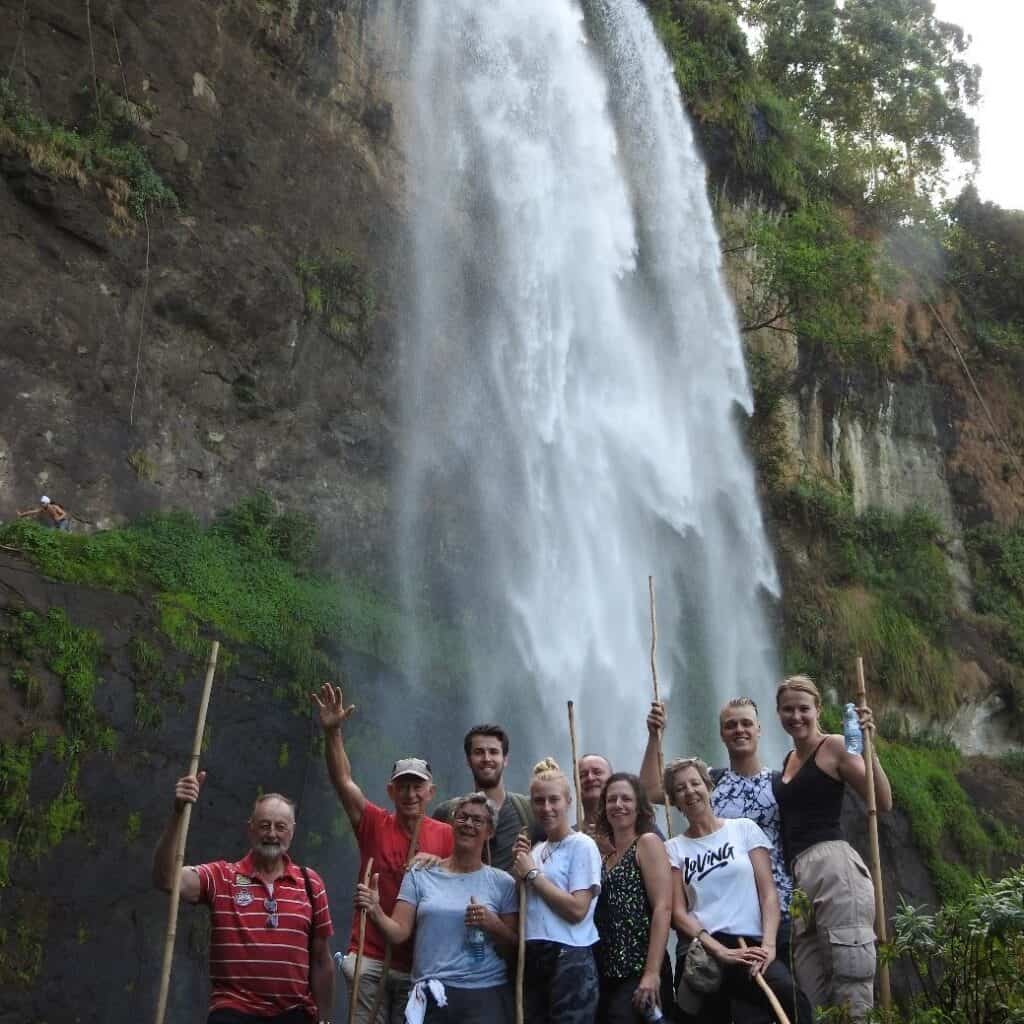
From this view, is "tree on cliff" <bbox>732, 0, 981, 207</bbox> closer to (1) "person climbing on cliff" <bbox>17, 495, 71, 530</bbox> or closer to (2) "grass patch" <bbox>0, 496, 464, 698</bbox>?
(2) "grass patch" <bbox>0, 496, 464, 698</bbox>

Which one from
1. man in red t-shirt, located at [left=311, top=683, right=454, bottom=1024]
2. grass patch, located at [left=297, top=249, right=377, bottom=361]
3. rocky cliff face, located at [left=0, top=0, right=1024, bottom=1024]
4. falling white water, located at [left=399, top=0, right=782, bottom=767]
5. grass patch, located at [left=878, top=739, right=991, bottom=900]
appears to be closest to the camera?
man in red t-shirt, located at [left=311, top=683, right=454, bottom=1024]

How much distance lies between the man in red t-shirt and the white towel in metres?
0.21

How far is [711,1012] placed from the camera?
424 centimetres

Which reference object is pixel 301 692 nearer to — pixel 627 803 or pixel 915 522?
pixel 627 803

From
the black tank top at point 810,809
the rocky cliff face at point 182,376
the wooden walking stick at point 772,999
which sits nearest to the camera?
the wooden walking stick at point 772,999

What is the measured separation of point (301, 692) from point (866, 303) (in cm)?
1527

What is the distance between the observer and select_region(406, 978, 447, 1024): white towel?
409cm

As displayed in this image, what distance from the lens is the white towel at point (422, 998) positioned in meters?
4.09

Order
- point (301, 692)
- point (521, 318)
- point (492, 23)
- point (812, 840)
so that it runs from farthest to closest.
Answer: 1. point (492, 23)
2. point (521, 318)
3. point (301, 692)
4. point (812, 840)

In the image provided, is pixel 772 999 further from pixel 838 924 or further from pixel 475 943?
pixel 475 943

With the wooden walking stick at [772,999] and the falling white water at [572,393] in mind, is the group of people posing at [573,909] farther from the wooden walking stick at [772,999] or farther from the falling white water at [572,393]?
the falling white water at [572,393]

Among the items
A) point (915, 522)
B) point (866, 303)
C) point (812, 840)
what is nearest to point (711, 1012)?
point (812, 840)

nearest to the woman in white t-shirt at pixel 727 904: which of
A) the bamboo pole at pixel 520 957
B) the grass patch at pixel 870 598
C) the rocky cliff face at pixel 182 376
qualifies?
the bamboo pole at pixel 520 957

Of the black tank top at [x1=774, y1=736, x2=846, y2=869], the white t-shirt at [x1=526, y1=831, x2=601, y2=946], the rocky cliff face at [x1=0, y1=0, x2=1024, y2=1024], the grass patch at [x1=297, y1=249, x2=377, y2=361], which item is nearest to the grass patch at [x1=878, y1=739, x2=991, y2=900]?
the rocky cliff face at [x1=0, y1=0, x2=1024, y2=1024]
